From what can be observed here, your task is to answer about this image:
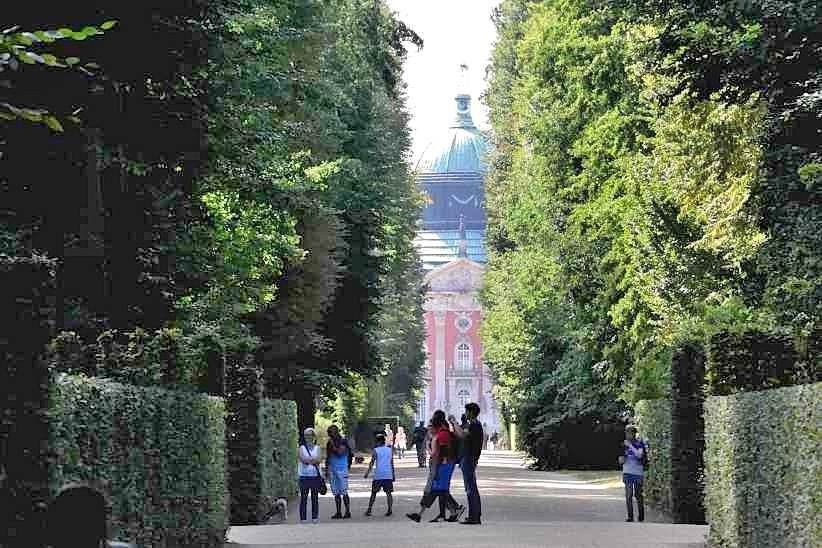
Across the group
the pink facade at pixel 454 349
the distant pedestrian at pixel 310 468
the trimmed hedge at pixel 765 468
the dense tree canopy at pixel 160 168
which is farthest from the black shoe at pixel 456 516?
the pink facade at pixel 454 349

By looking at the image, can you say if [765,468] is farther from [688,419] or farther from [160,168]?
[688,419]

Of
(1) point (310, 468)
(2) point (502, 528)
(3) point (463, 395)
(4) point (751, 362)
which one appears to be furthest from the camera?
(3) point (463, 395)

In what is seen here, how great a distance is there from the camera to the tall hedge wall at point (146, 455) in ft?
38.4

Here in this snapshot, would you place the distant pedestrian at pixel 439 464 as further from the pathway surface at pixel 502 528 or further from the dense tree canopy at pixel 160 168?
the dense tree canopy at pixel 160 168

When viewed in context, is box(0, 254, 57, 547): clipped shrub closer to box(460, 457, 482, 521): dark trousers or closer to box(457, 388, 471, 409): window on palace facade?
box(460, 457, 482, 521): dark trousers

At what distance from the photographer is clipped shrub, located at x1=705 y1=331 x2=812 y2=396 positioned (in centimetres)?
2091

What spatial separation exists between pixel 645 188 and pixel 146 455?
24844mm

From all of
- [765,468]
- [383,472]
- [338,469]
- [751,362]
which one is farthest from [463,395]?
[765,468]

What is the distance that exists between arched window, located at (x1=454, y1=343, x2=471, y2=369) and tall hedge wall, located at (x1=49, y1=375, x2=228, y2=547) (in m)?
164

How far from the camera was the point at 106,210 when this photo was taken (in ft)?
72.6

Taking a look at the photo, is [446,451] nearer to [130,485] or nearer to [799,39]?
[799,39]

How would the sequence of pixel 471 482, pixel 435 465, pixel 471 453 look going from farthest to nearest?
pixel 435 465 → pixel 471 453 → pixel 471 482

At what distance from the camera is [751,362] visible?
69.6 ft

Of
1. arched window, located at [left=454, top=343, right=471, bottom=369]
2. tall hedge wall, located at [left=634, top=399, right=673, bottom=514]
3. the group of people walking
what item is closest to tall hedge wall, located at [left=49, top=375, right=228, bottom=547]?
the group of people walking
